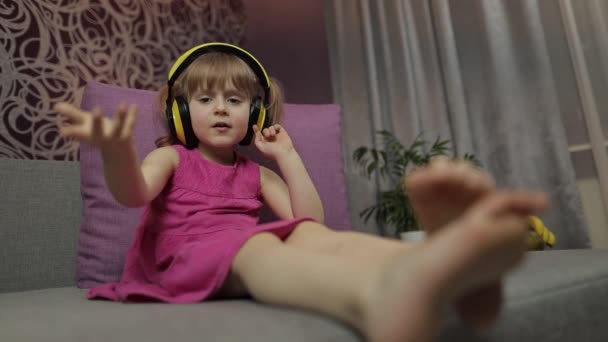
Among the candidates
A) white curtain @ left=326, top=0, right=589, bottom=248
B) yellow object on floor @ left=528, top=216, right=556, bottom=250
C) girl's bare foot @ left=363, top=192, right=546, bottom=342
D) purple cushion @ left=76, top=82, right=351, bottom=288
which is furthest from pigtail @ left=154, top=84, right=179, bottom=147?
yellow object on floor @ left=528, top=216, right=556, bottom=250

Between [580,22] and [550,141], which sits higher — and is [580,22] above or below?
above

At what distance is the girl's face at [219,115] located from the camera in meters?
1.00

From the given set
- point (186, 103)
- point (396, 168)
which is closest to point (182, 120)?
point (186, 103)

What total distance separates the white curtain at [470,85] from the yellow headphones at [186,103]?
65cm

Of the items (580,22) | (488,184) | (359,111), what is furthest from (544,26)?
(488,184)

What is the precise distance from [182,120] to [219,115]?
0.08 metres

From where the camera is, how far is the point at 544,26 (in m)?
1.65

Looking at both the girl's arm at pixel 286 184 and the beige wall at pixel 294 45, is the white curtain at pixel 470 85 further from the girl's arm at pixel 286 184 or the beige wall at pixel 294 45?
the girl's arm at pixel 286 184

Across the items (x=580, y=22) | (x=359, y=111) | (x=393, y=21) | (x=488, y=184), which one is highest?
(x=393, y=21)

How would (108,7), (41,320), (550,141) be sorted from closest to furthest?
(41,320) < (550,141) < (108,7)

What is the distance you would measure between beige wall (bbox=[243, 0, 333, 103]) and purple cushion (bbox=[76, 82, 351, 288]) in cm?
87

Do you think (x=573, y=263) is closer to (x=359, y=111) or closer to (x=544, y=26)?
(x=544, y=26)

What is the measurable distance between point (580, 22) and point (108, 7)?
1.64m

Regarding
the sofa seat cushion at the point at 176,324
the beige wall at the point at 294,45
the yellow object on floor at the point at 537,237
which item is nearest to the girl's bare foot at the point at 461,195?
the sofa seat cushion at the point at 176,324
